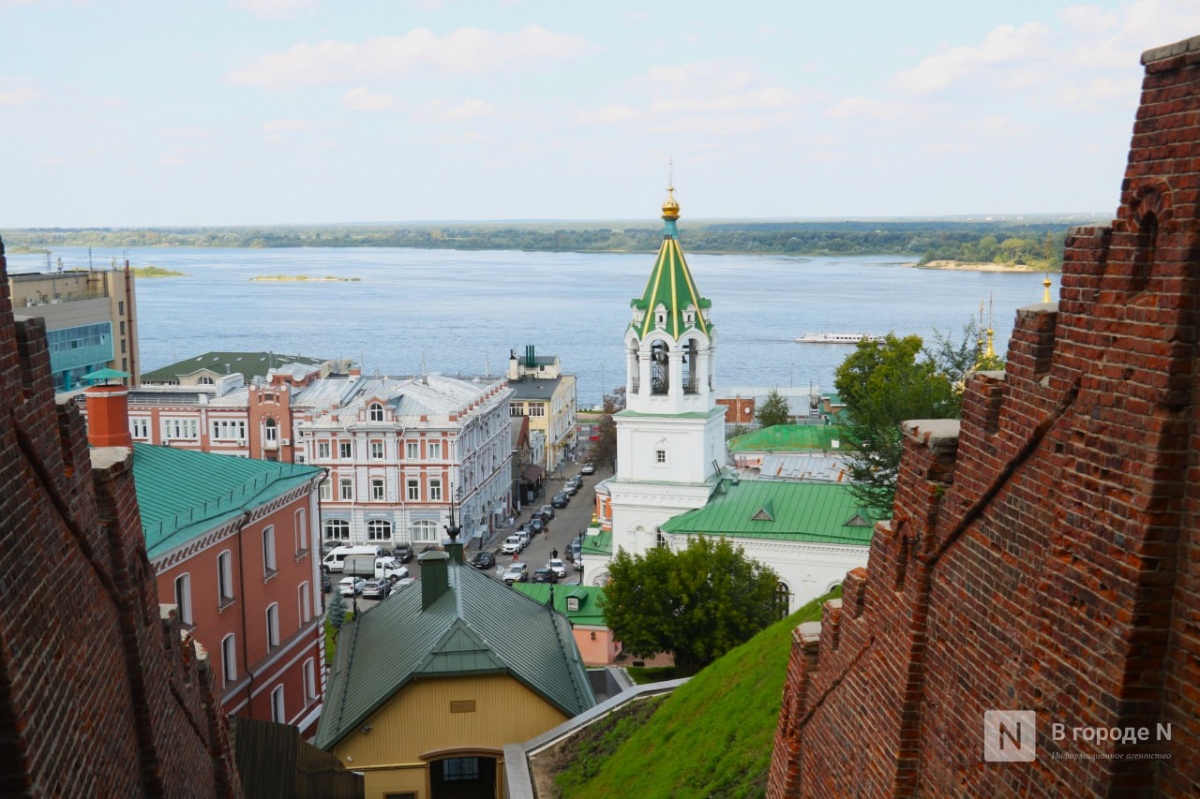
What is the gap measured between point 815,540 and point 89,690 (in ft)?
103

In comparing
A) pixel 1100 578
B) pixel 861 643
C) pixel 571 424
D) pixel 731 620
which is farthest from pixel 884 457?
pixel 571 424

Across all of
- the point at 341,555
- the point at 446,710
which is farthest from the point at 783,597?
the point at 341,555

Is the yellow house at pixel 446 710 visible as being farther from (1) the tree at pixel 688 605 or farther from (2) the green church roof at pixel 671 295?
(2) the green church roof at pixel 671 295

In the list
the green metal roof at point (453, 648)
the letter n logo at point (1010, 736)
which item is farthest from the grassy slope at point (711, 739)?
the letter n logo at point (1010, 736)

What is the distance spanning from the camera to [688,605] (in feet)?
100

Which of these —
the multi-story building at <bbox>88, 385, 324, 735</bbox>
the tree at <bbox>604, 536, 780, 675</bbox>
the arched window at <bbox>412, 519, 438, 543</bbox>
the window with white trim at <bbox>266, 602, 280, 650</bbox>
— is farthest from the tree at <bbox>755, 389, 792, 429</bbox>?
the window with white trim at <bbox>266, 602, 280, 650</bbox>

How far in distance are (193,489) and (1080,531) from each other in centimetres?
2069

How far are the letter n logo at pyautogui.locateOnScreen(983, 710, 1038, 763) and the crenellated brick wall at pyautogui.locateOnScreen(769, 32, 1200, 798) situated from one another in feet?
0.13

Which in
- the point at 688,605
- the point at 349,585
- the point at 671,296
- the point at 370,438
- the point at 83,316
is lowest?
the point at 349,585

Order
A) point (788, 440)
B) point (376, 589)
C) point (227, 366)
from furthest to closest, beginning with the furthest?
point (227, 366), point (788, 440), point (376, 589)

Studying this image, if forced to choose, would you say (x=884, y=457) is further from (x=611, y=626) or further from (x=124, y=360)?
(x=124, y=360)

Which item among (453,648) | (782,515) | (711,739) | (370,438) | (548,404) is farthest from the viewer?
(548,404)

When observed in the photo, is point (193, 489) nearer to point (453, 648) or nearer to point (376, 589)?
point (453, 648)

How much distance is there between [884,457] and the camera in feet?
97.7
